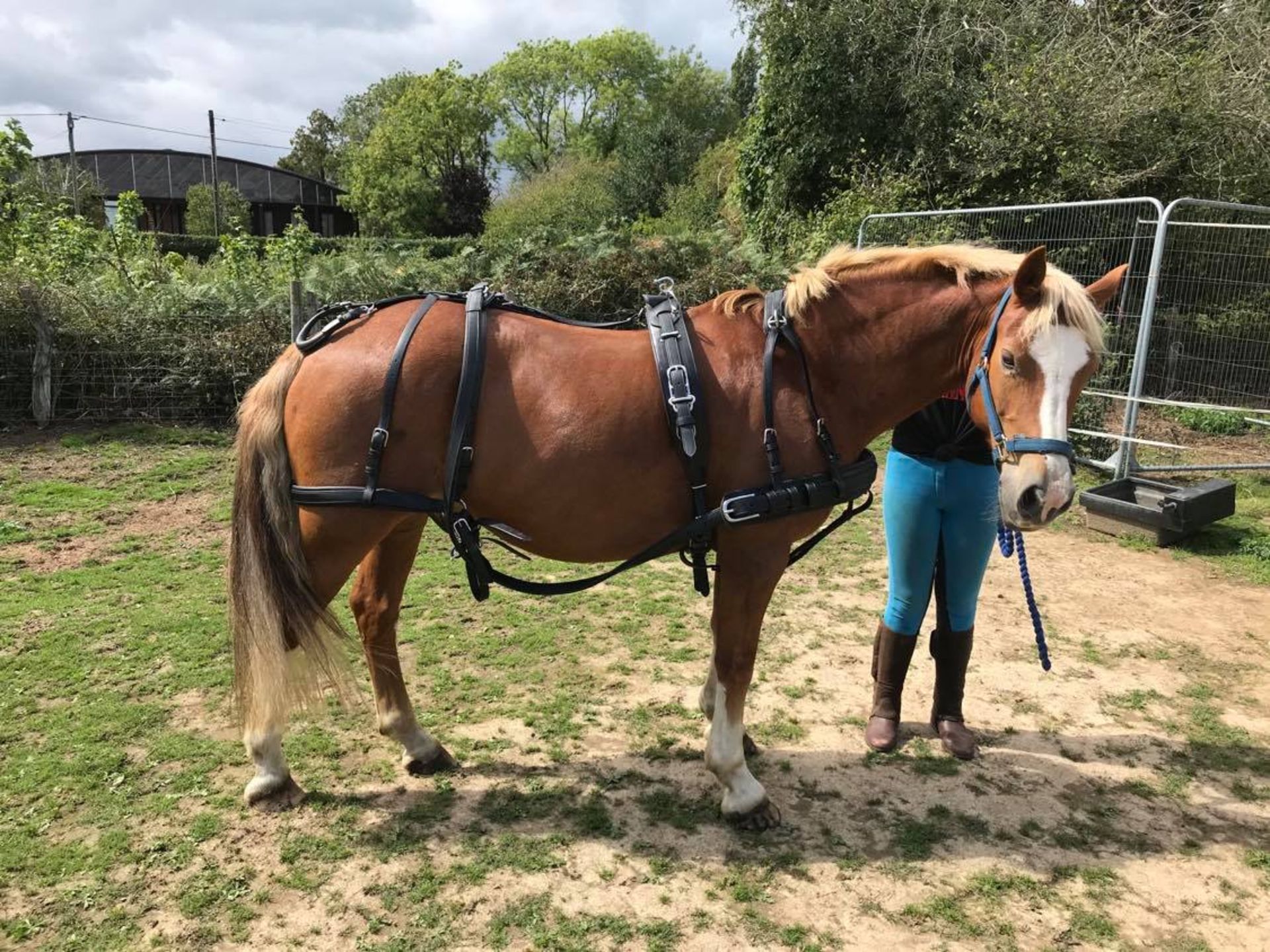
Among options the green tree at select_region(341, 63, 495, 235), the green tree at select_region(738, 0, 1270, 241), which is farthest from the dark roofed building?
the green tree at select_region(738, 0, 1270, 241)

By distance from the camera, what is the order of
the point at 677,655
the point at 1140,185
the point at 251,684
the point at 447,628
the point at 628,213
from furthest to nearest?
the point at 628,213 → the point at 1140,185 → the point at 447,628 → the point at 677,655 → the point at 251,684

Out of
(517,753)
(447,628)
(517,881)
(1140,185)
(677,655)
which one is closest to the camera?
(517,881)

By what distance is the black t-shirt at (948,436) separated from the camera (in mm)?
2783

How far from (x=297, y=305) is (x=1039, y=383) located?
8.00 metres

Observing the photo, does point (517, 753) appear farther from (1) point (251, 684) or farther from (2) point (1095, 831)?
(2) point (1095, 831)

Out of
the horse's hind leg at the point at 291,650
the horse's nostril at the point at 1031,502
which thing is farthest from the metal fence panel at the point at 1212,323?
the horse's hind leg at the point at 291,650

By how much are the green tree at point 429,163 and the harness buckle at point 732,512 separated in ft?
124

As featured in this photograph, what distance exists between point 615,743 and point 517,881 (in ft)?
2.67

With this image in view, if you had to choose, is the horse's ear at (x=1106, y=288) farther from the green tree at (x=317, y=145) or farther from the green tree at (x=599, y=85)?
the green tree at (x=317, y=145)

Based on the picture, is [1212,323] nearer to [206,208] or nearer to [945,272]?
[945,272]

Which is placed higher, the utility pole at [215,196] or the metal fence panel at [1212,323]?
the utility pole at [215,196]

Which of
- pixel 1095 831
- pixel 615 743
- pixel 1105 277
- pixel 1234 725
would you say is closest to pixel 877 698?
pixel 1095 831

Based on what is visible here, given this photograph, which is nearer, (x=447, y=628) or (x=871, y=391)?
(x=871, y=391)

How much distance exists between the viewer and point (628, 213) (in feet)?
80.3
